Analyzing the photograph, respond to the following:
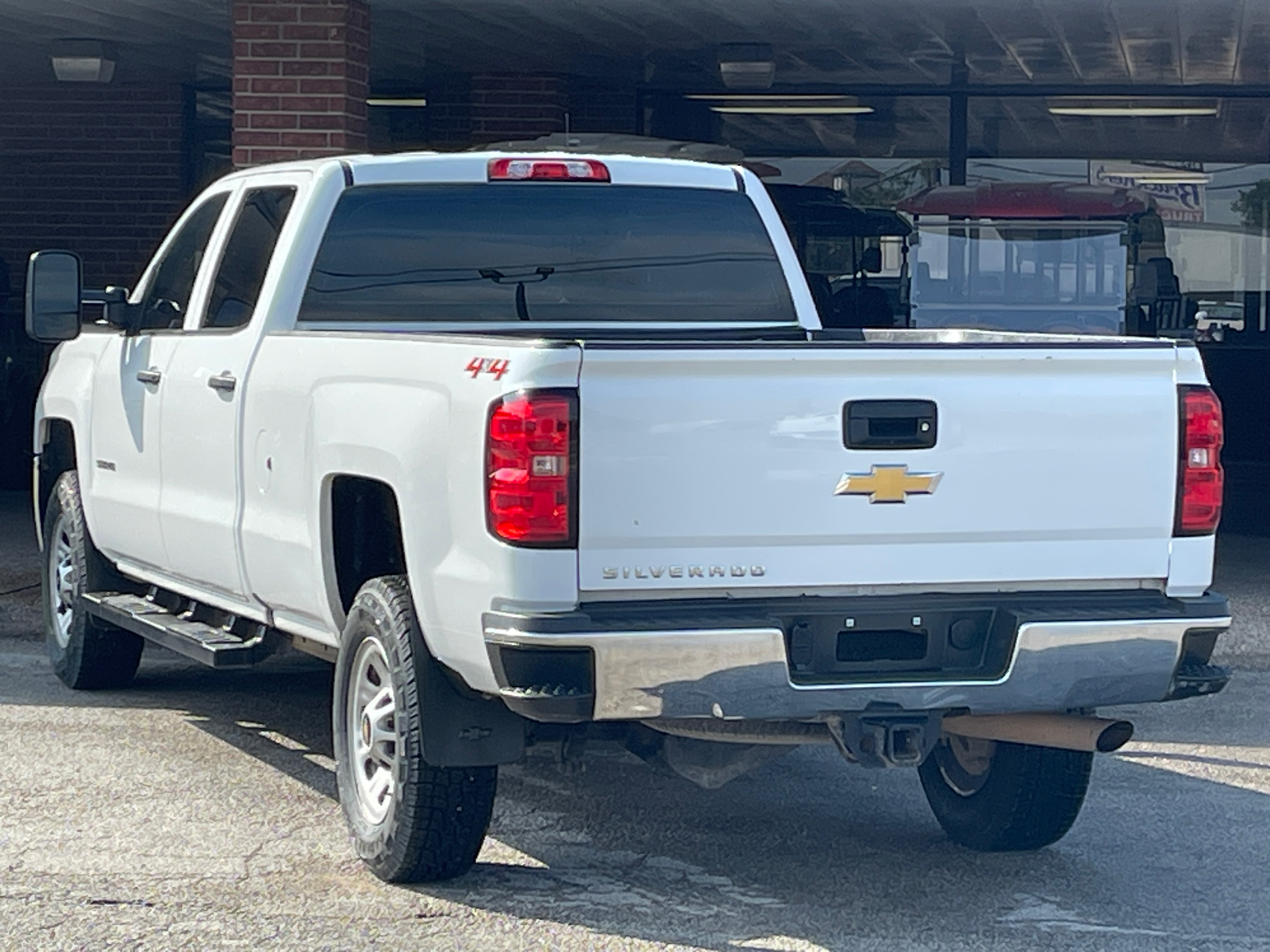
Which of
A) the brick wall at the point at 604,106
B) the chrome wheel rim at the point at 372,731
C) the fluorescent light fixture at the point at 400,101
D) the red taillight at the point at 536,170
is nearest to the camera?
the chrome wheel rim at the point at 372,731

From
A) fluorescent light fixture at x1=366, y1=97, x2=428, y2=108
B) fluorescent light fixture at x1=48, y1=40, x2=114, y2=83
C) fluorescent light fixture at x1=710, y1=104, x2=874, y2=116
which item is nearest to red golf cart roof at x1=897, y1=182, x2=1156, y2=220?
fluorescent light fixture at x1=710, y1=104, x2=874, y2=116

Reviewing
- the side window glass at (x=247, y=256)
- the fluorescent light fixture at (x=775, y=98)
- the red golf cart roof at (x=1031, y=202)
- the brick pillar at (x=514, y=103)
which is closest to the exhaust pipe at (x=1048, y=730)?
the side window glass at (x=247, y=256)

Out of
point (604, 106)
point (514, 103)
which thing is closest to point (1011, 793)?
point (514, 103)

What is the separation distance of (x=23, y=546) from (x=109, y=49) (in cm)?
433

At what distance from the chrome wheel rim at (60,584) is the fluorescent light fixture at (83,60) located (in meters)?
7.13

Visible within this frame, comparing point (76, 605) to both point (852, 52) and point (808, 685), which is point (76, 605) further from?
point (852, 52)

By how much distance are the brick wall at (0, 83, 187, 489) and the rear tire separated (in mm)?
9279

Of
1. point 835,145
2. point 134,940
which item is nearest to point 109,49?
point 835,145

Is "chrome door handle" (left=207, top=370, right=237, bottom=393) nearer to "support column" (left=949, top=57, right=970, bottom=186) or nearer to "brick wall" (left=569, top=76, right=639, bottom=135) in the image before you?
"brick wall" (left=569, top=76, right=639, bottom=135)

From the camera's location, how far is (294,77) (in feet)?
37.8

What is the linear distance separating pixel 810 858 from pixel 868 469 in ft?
4.96

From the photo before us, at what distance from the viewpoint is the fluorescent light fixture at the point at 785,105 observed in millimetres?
16641

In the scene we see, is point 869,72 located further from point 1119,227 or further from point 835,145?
point 1119,227

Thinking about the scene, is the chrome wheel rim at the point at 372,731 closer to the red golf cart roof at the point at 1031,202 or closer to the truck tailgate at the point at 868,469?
the truck tailgate at the point at 868,469
